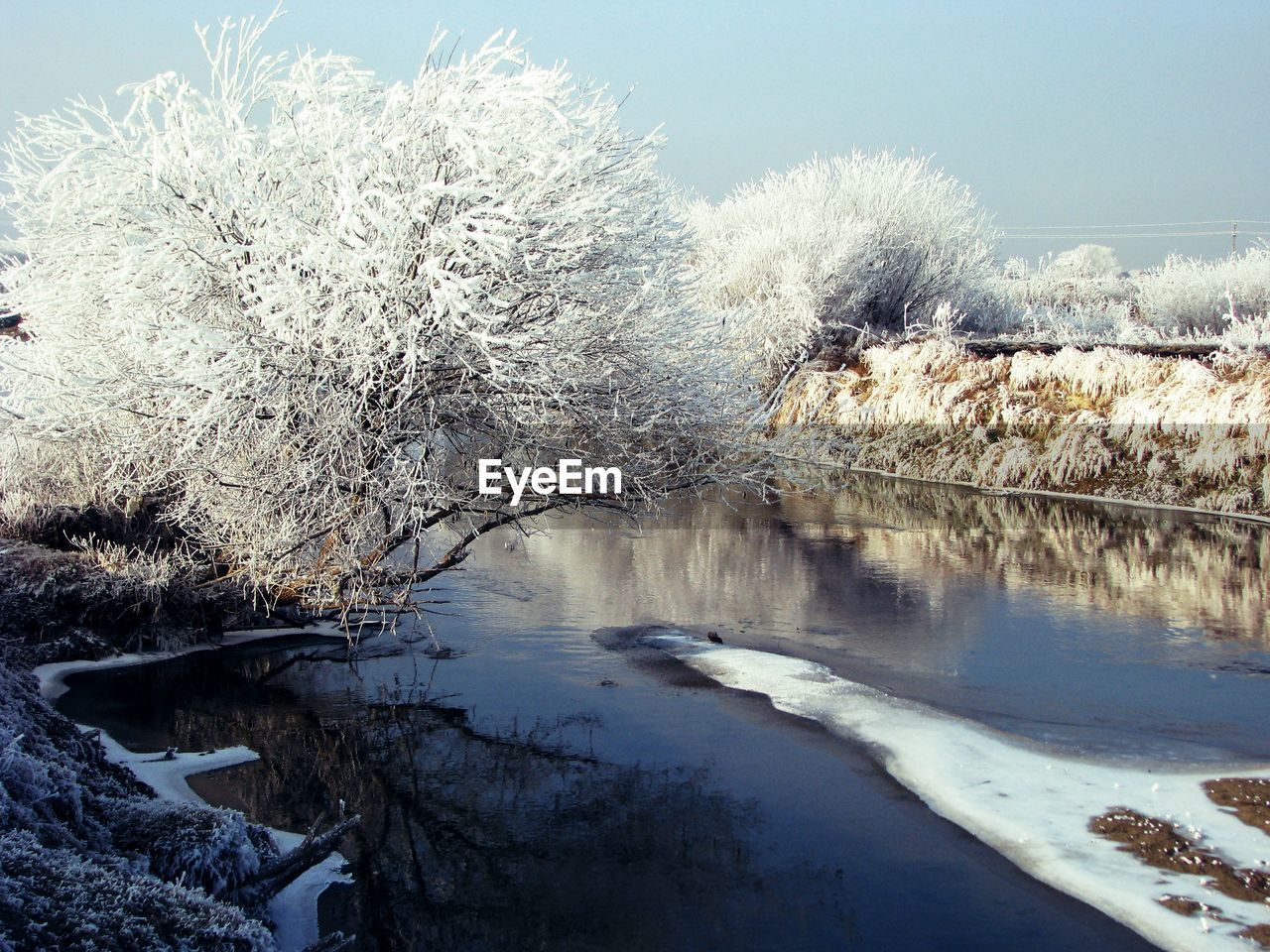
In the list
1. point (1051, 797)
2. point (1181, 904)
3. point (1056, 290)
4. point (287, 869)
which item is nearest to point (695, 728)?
point (1051, 797)

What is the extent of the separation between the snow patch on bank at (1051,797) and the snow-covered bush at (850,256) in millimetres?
17528

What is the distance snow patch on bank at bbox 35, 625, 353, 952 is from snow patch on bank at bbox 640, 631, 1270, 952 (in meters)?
3.21

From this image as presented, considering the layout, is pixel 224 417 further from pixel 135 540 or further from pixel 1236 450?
pixel 1236 450

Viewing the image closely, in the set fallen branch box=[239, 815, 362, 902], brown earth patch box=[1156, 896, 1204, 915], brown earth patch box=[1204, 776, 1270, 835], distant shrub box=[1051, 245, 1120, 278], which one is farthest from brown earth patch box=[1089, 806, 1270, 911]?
distant shrub box=[1051, 245, 1120, 278]

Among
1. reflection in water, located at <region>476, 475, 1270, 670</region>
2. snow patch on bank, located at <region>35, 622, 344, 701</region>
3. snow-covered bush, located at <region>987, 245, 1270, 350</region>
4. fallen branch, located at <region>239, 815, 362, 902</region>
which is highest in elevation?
snow-covered bush, located at <region>987, 245, 1270, 350</region>

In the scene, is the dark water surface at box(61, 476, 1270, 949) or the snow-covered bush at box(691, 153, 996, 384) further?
the snow-covered bush at box(691, 153, 996, 384)

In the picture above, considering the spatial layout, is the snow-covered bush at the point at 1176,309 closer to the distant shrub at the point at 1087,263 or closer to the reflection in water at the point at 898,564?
the reflection in water at the point at 898,564

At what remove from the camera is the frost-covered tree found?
711cm

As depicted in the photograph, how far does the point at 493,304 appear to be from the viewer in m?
7.62

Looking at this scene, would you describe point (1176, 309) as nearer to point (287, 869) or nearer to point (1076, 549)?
point (1076, 549)

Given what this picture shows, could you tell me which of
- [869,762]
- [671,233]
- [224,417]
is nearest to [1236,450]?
[671,233]

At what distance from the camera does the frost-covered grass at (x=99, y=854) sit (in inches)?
125

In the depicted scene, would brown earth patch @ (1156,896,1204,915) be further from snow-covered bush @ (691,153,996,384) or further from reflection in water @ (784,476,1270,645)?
snow-covered bush @ (691,153,996,384)

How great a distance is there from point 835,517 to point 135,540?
9.87m
